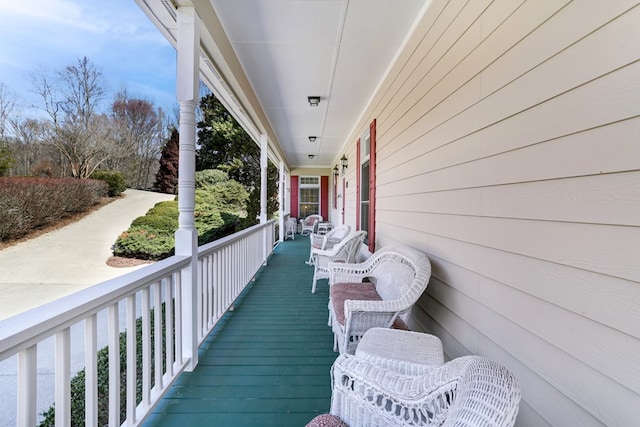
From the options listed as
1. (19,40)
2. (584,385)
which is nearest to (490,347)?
(584,385)

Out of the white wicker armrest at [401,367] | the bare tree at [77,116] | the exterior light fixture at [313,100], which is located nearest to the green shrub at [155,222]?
the bare tree at [77,116]

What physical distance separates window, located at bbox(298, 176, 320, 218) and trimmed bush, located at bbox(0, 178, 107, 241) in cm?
1142

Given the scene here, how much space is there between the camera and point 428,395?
0.97 meters

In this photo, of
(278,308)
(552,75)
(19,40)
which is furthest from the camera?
(278,308)

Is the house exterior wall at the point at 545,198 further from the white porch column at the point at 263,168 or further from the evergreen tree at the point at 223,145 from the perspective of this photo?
the evergreen tree at the point at 223,145

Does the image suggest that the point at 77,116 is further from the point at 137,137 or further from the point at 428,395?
the point at 428,395

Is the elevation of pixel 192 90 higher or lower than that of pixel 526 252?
higher

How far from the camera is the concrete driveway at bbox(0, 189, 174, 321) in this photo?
3.79 feet

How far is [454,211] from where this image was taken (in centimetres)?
181

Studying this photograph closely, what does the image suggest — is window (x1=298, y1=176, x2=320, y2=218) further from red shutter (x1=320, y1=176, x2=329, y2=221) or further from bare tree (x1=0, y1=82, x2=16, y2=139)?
bare tree (x1=0, y1=82, x2=16, y2=139)

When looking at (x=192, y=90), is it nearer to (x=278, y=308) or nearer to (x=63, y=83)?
(x=63, y=83)

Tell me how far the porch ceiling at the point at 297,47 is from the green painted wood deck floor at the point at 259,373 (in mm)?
2456

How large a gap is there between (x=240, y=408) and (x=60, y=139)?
1761 millimetres

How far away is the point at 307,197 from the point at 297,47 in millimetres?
10000
